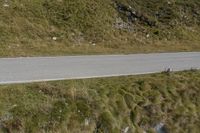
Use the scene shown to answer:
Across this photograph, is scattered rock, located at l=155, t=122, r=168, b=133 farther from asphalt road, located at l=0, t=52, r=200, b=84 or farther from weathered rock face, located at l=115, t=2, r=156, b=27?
weathered rock face, located at l=115, t=2, r=156, b=27

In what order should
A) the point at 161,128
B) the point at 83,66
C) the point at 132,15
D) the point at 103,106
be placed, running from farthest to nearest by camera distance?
the point at 132,15, the point at 83,66, the point at 161,128, the point at 103,106

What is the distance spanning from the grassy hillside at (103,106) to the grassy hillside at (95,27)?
6325 mm

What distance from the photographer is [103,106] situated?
43.6 feet

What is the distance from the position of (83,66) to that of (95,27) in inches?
405

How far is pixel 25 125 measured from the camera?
38.8 feet

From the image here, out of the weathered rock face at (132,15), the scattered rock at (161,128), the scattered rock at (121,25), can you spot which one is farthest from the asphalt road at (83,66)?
the weathered rock face at (132,15)

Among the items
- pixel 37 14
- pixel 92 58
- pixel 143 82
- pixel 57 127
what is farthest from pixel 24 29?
pixel 57 127

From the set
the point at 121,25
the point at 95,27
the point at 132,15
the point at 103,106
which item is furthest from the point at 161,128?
the point at 132,15

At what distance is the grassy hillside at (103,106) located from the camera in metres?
12.1

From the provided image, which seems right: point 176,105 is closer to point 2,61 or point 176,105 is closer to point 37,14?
point 2,61

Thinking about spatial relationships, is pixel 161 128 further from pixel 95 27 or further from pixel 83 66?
pixel 95 27

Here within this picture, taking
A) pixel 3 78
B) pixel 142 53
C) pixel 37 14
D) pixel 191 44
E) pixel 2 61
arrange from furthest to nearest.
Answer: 1. pixel 191 44
2. pixel 37 14
3. pixel 142 53
4. pixel 2 61
5. pixel 3 78

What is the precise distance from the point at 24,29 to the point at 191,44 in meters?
11.2

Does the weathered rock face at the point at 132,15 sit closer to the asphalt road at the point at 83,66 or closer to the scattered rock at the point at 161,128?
the asphalt road at the point at 83,66
